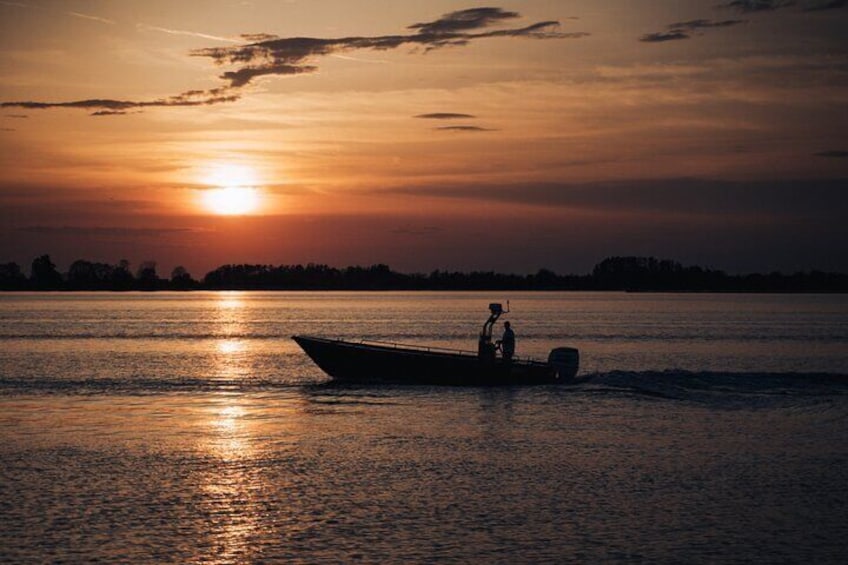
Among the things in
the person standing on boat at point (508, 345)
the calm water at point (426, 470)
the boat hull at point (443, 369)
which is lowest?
the calm water at point (426, 470)

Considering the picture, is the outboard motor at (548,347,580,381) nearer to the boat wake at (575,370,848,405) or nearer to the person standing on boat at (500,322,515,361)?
the boat wake at (575,370,848,405)

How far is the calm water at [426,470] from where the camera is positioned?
59.3ft

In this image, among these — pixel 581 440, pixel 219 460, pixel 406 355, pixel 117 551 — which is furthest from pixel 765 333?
pixel 117 551

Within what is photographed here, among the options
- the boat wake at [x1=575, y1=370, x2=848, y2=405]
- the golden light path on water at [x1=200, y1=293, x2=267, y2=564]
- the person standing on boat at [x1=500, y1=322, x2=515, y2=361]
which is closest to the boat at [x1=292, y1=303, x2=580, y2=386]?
the person standing on boat at [x1=500, y1=322, x2=515, y2=361]

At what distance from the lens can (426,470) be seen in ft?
82.3

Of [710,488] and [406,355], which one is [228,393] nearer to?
[406,355]

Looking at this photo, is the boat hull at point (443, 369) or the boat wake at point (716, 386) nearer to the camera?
the boat wake at point (716, 386)

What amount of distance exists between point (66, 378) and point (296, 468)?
30.6m

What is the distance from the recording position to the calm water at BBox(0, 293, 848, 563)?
18062 millimetres

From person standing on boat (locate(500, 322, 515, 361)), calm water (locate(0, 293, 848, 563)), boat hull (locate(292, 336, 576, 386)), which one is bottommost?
calm water (locate(0, 293, 848, 563))

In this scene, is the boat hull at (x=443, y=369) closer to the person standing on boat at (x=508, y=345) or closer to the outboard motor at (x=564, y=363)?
the outboard motor at (x=564, y=363)

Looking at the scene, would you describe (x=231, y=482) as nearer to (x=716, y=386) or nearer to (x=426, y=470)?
(x=426, y=470)

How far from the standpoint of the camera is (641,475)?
80.7 ft

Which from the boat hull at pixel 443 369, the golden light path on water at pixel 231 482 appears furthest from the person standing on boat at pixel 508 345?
the golden light path on water at pixel 231 482
